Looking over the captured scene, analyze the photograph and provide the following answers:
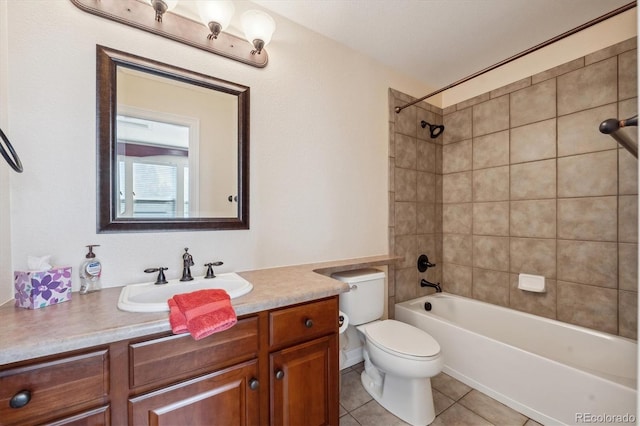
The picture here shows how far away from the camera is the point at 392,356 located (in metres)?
1.44

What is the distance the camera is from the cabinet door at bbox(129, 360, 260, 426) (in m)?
0.81

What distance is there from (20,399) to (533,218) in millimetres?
2761

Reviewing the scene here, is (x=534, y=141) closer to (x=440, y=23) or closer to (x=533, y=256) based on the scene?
(x=533, y=256)

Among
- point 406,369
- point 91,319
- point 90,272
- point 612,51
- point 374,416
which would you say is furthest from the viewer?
point 612,51

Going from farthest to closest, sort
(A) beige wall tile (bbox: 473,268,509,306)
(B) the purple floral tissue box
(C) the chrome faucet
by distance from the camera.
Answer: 1. (A) beige wall tile (bbox: 473,268,509,306)
2. (C) the chrome faucet
3. (B) the purple floral tissue box

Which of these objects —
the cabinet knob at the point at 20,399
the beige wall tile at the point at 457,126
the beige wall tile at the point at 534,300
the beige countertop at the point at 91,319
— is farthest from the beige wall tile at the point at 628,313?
the cabinet knob at the point at 20,399

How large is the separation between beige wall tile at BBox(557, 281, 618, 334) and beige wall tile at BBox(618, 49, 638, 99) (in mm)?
1223

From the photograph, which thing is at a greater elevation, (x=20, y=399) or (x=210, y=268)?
(x=210, y=268)

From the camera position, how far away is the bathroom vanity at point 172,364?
0.68 m

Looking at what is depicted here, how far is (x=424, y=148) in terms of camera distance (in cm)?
242

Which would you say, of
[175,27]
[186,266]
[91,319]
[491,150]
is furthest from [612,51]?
[91,319]

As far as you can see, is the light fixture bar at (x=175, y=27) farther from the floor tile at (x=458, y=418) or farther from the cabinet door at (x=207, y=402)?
the floor tile at (x=458, y=418)

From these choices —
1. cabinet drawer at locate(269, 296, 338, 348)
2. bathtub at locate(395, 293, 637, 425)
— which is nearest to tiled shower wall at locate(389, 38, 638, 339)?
bathtub at locate(395, 293, 637, 425)

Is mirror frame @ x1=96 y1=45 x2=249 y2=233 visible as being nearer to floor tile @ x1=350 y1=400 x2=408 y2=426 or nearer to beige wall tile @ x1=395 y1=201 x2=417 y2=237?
floor tile @ x1=350 y1=400 x2=408 y2=426
